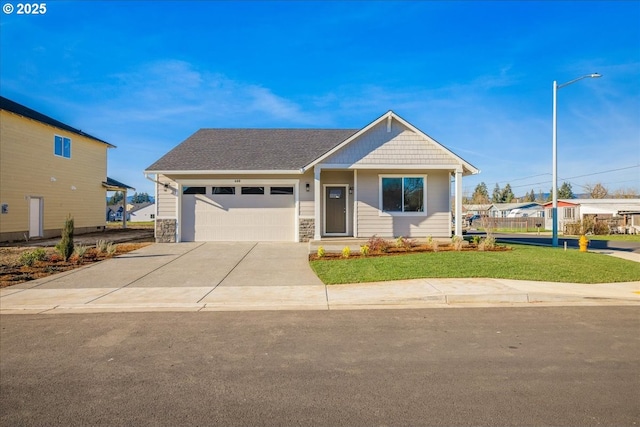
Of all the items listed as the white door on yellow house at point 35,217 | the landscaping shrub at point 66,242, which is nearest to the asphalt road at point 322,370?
the landscaping shrub at point 66,242

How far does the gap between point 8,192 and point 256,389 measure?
20499mm

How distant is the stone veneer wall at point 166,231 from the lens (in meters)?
16.3

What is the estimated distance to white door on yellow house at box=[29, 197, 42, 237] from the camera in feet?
64.4

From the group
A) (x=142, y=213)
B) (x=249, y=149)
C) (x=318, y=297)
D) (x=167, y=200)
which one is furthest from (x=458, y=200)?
(x=142, y=213)

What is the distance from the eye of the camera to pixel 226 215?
16.6m

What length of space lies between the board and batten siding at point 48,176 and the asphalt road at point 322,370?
15746 mm

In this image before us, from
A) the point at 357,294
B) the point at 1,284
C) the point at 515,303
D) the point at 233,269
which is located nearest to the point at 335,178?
the point at 233,269

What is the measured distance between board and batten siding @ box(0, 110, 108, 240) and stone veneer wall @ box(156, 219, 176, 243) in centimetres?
821

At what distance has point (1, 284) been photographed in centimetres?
928

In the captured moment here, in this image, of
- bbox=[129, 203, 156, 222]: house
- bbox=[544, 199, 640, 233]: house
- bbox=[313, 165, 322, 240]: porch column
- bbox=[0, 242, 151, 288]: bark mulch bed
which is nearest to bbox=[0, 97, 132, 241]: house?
bbox=[0, 242, 151, 288]: bark mulch bed

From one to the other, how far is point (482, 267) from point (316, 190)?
713 cm

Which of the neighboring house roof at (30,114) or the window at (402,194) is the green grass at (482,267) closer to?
the window at (402,194)

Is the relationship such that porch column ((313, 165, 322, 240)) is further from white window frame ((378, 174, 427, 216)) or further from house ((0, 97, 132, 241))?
house ((0, 97, 132, 241))

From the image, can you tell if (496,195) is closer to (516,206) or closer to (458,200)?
(516,206)
